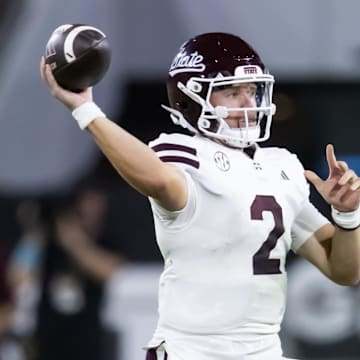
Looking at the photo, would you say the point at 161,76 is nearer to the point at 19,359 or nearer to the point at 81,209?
the point at 81,209

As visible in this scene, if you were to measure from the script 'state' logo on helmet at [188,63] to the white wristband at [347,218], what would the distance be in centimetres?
48

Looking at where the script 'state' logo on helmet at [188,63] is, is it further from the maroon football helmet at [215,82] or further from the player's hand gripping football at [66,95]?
the player's hand gripping football at [66,95]

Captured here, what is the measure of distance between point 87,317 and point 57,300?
Result: 17cm

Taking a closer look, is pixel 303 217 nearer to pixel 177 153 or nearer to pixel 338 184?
pixel 338 184

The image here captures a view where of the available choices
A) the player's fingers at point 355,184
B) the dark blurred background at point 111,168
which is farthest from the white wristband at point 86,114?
the dark blurred background at point 111,168

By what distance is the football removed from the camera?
119 inches

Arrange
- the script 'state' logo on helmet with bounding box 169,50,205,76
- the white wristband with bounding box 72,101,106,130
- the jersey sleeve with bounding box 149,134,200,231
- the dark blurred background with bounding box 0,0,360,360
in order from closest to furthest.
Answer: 1. the white wristband with bounding box 72,101,106,130
2. the jersey sleeve with bounding box 149,134,200,231
3. the script 'state' logo on helmet with bounding box 169,50,205,76
4. the dark blurred background with bounding box 0,0,360,360

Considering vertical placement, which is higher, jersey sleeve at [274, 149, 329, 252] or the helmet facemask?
the helmet facemask

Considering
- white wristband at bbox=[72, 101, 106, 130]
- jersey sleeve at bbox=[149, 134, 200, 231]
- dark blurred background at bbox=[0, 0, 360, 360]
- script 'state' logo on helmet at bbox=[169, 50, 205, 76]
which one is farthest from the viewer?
dark blurred background at bbox=[0, 0, 360, 360]

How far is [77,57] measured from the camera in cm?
305

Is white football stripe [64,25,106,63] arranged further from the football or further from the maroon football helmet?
the maroon football helmet

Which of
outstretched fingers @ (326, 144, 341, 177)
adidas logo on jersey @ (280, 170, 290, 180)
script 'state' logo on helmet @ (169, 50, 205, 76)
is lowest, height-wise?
adidas logo on jersey @ (280, 170, 290, 180)

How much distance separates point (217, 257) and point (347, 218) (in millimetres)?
371

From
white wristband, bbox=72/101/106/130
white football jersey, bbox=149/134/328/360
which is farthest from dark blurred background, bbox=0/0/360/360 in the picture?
white wristband, bbox=72/101/106/130
